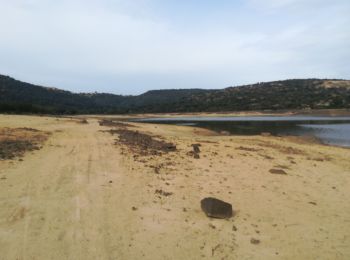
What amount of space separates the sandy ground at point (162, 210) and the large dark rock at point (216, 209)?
14cm

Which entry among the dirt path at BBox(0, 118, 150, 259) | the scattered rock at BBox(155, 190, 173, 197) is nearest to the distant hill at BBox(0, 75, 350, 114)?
the dirt path at BBox(0, 118, 150, 259)

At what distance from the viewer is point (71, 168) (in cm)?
1009

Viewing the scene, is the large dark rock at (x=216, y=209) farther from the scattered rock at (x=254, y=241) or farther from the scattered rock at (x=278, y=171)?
the scattered rock at (x=278, y=171)

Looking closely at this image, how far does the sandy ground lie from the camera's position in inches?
216

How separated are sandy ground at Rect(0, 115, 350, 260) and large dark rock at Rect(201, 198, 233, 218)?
0.47 feet

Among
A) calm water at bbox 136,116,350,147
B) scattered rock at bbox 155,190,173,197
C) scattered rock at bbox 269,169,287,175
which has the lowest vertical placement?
calm water at bbox 136,116,350,147

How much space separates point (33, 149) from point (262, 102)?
88.5 metres

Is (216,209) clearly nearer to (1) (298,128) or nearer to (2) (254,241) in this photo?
(2) (254,241)

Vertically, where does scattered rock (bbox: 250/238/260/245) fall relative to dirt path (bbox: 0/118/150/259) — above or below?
below

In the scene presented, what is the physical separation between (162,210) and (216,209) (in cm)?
102

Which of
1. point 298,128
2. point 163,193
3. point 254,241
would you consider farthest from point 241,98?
point 254,241

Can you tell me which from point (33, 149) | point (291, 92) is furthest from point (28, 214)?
point (291, 92)

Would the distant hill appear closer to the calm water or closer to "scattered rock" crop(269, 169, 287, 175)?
the calm water

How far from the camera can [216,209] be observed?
688cm
